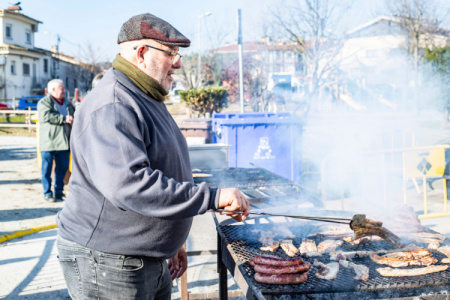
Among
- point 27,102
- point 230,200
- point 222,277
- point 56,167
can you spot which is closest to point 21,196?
point 56,167

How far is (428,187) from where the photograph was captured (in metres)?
8.18

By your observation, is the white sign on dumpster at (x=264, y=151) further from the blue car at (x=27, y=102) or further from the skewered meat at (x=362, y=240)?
the blue car at (x=27, y=102)

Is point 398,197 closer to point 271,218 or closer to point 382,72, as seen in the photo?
point 271,218

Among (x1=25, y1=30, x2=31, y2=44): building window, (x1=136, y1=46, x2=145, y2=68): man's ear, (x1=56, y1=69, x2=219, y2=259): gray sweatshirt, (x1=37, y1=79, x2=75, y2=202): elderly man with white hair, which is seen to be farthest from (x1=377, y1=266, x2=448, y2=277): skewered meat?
(x1=25, y1=30, x2=31, y2=44): building window

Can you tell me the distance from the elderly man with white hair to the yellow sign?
5.82 metres

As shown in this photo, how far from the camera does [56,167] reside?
285 inches

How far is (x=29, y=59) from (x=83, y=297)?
42763 millimetres

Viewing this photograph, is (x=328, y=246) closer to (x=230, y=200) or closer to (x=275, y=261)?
(x=275, y=261)

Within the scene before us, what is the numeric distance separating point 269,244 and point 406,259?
0.89 meters

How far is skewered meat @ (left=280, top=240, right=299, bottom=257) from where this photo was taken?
8.71 ft

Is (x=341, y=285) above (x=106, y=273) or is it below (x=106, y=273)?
below

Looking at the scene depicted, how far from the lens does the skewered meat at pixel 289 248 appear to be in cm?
266

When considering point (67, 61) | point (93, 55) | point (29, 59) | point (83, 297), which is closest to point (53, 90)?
point (83, 297)

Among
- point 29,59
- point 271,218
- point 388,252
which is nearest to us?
point 388,252
